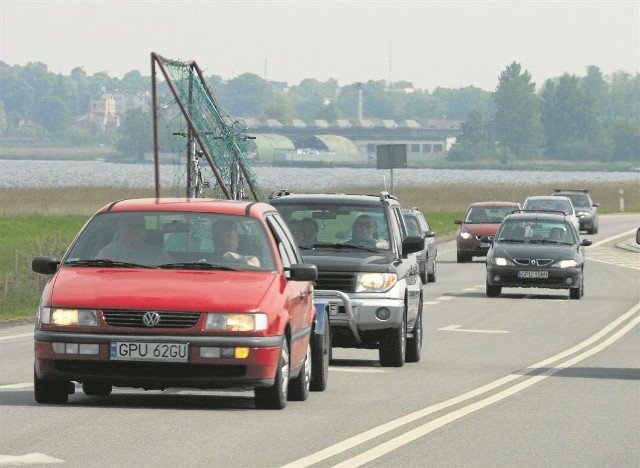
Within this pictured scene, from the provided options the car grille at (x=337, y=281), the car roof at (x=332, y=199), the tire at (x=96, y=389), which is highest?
the car roof at (x=332, y=199)

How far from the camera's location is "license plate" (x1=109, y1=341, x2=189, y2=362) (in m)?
12.1

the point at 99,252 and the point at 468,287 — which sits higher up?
the point at 99,252

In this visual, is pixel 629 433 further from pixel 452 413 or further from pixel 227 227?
pixel 227 227

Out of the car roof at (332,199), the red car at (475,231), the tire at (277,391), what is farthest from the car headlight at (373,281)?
the red car at (475,231)

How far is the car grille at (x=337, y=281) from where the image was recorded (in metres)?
17.5

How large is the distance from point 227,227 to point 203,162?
31938 millimetres

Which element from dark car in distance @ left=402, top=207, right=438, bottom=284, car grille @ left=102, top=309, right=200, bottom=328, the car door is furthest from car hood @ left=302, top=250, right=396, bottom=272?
dark car in distance @ left=402, top=207, right=438, bottom=284

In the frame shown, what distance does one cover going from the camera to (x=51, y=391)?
1288 cm

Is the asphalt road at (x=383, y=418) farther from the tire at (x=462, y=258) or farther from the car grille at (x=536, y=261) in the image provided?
the tire at (x=462, y=258)

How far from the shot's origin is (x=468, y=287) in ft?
118

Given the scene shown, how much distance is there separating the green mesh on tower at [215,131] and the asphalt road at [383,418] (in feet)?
77.7

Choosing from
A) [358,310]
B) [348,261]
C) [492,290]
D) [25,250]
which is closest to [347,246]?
[348,261]

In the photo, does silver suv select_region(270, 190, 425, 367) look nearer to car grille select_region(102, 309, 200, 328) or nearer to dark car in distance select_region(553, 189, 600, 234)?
car grille select_region(102, 309, 200, 328)

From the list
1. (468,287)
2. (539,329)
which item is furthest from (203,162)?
(539,329)
